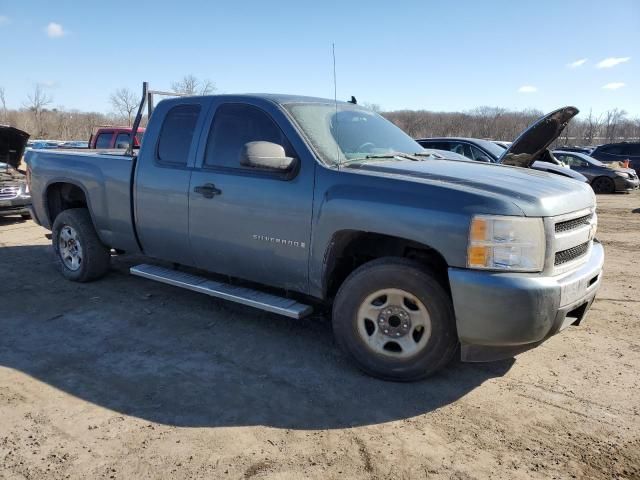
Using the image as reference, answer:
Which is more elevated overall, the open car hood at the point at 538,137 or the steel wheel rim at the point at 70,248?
the open car hood at the point at 538,137

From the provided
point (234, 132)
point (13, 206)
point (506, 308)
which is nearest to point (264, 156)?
point (234, 132)

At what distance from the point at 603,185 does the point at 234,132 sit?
18.3 m

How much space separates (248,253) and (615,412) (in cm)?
283

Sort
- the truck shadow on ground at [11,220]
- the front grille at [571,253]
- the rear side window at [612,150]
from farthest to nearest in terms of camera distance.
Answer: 1. the rear side window at [612,150]
2. the truck shadow on ground at [11,220]
3. the front grille at [571,253]

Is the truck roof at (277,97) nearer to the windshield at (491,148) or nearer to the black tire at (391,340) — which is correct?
the black tire at (391,340)

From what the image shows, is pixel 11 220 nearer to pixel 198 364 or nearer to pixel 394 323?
pixel 198 364

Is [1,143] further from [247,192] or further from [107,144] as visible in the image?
[247,192]

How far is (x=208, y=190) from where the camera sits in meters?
4.44

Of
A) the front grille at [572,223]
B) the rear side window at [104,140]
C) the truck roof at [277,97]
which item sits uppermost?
the truck roof at [277,97]

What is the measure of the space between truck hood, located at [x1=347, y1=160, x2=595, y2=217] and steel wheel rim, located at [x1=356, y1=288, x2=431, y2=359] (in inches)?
32.8

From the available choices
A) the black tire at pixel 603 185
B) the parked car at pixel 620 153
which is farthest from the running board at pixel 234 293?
the parked car at pixel 620 153

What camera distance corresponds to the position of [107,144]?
1313 cm

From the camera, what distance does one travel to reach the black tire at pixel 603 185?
18828 millimetres

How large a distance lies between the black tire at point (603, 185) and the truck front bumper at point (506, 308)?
17812 mm
